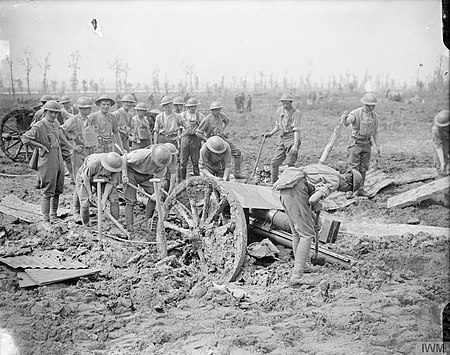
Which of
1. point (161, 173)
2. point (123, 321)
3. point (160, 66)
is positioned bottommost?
point (123, 321)

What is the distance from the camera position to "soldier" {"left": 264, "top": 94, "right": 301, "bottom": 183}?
322 inches

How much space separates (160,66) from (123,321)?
6886mm

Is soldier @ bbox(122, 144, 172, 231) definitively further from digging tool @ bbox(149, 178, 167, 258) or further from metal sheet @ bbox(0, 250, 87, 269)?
metal sheet @ bbox(0, 250, 87, 269)

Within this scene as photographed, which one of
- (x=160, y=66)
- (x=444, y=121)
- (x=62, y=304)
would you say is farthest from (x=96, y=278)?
(x=160, y=66)

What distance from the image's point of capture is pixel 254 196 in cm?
560

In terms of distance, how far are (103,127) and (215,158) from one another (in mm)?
2323

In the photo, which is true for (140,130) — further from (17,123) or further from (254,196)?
(254,196)

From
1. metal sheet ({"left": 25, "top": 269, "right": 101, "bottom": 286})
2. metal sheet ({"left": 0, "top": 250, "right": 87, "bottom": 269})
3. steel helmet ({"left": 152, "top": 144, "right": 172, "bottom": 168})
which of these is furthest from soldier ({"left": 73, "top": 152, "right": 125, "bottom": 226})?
metal sheet ({"left": 25, "top": 269, "right": 101, "bottom": 286})

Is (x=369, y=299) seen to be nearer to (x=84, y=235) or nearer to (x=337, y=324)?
(x=337, y=324)

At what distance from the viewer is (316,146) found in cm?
1362

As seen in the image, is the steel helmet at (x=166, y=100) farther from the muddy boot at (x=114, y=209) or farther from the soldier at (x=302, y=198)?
the soldier at (x=302, y=198)

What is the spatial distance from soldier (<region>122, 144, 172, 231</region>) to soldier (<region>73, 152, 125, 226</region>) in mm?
156

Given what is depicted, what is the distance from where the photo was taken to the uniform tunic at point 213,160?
6536mm

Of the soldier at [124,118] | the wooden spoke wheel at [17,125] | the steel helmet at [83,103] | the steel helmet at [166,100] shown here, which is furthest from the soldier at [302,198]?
the wooden spoke wheel at [17,125]
